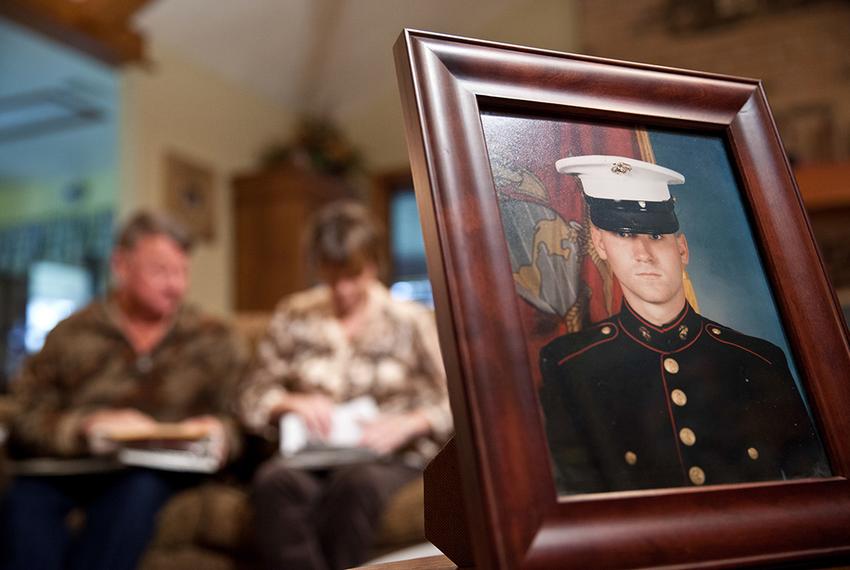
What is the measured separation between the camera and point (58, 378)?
75.2 inches

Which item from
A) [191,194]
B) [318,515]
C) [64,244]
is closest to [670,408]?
[318,515]

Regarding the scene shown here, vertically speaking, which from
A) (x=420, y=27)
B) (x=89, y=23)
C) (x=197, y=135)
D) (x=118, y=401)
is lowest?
(x=118, y=401)

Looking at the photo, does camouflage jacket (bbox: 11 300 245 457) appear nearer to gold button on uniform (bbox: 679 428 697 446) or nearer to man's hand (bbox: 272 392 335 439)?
man's hand (bbox: 272 392 335 439)

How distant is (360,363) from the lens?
6.48 ft

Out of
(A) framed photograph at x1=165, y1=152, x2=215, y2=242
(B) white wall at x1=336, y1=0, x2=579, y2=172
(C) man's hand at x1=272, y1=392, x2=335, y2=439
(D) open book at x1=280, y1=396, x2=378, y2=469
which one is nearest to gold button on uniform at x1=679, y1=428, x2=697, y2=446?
(D) open book at x1=280, y1=396, x2=378, y2=469

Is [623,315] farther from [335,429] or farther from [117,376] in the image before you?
[117,376]

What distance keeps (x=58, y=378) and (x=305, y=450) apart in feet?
2.31

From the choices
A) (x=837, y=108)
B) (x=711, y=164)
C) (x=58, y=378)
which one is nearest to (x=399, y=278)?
(x=837, y=108)

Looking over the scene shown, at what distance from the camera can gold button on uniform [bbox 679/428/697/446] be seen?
453 millimetres

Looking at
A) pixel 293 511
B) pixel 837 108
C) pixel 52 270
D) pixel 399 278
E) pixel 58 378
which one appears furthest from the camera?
pixel 52 270

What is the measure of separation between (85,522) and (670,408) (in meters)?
1.51

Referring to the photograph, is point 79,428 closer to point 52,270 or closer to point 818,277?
point 818,277

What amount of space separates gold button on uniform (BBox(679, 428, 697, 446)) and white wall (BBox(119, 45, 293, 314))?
375 cm

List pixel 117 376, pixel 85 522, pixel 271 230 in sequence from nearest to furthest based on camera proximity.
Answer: pixel 85 522
pixel 117 376
pixel 271 230
